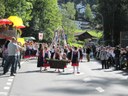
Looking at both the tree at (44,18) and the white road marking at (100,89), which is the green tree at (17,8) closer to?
the tree at (44,18)

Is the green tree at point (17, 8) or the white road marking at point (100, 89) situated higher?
the green tree at point (17, 8)

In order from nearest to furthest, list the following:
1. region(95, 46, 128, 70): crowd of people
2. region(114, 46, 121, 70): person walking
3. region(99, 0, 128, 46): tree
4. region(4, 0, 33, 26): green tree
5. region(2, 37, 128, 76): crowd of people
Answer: region(2, 37, 128, 76): crowd of people
region(95, 46, 128, 70): crowd of people
region(114, 46, 121, 70): person walking
region(4, 0, 33, 26): green tree
region(99, 0, 128, 46): tree

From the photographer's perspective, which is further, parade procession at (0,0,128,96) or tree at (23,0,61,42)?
tree at (23,0,61,42)

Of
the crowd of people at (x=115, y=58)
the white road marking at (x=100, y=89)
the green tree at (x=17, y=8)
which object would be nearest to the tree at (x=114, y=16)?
the green tree at (x=17, y=8)

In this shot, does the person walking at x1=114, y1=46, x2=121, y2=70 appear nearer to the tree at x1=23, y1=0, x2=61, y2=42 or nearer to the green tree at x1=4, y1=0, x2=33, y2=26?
the green tree at x1=4, y1=0, x2=33, y2=26

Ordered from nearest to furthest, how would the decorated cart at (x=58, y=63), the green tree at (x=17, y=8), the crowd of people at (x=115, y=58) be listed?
the decorated cart at (x=58, y=63), the crowd of people at (x=115, y=58), the green tree at (x=17, y=8)

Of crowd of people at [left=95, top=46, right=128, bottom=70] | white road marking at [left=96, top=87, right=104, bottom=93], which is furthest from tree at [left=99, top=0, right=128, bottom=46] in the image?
white road marking at [left=96, top=87, right=104, bottom=93]

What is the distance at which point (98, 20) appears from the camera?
85.6 meters

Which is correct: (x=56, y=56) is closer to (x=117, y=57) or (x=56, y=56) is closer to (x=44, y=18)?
(x=117, y=57)

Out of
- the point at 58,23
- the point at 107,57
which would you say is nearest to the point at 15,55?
the point at 107,57

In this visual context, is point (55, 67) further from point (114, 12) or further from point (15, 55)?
point (114, 12)

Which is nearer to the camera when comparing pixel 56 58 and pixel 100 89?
pixel 100 89

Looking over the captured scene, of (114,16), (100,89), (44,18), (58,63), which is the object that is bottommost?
(100,89)

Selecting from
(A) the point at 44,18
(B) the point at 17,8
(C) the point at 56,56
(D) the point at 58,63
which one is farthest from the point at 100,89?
(A) the point at 44,18
